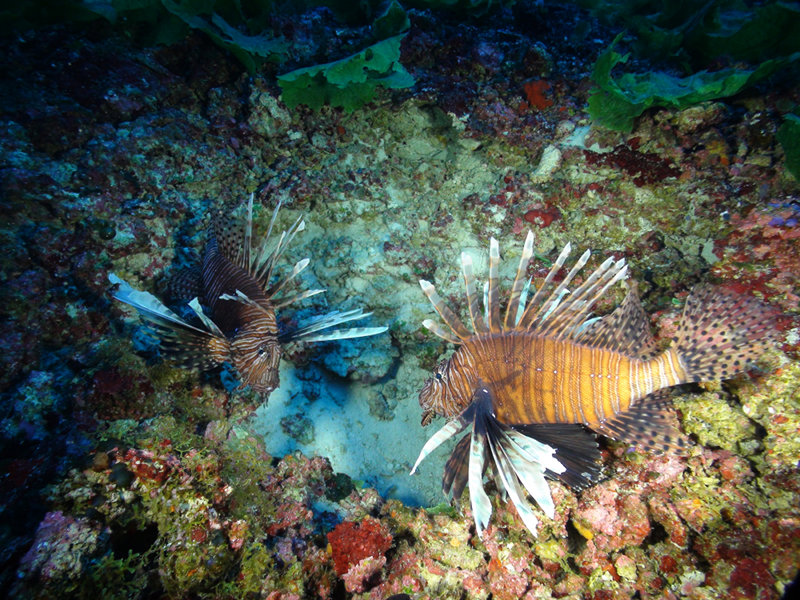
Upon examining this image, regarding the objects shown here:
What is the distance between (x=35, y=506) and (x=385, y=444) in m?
2.79

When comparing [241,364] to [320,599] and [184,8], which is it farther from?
[184,8]

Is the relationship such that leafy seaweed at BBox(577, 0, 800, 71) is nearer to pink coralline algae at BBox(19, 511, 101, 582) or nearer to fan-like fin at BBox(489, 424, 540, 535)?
fan-like fin at BBox(489, 424, 540, 535)

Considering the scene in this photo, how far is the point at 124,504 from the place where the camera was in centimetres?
190

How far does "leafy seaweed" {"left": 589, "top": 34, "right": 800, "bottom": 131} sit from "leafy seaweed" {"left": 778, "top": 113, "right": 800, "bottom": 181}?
482 mm

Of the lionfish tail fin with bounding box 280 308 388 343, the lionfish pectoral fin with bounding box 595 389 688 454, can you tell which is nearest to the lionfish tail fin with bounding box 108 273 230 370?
the lionfish tail fin with bounding box 280 308 388 343

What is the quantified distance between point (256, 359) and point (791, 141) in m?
4.65

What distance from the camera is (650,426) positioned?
6.87ft

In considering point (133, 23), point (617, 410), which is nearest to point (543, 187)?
point (617, 410)

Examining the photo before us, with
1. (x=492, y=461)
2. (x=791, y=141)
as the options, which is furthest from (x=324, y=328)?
(x=791, y=141)

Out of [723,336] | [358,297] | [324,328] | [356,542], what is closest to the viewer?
[723,336]

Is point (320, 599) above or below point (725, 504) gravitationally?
below

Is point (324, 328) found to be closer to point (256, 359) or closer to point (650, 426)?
point (256, 359)

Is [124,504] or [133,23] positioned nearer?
[124,504]

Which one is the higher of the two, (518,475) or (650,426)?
(650,426)
